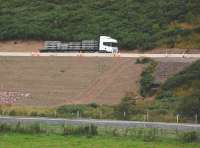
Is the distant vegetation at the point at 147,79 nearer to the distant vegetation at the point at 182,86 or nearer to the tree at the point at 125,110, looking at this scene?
the distant vegetation at the point at 182,86

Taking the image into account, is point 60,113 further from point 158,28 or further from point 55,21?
point 55,21

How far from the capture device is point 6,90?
174 ft

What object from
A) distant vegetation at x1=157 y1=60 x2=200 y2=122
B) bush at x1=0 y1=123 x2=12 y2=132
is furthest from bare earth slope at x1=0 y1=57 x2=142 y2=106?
bush at x1=0 y1=123 x2=12 y2=132

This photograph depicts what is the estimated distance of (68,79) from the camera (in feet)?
181

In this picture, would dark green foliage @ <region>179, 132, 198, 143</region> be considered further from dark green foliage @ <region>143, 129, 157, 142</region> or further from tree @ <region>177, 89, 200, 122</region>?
tree @ <region>177, 89, 200, 122</region>

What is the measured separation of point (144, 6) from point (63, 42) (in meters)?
11.8

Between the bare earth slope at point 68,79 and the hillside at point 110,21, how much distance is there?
11.7m

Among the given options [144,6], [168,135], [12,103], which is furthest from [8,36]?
[168,135]

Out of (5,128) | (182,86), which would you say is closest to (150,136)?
(5,128)

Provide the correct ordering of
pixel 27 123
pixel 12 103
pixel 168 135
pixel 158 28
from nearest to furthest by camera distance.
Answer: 1. pixel 168 135
2. pixel 27 123
3. pixel 12 103
4. pixel 158 28

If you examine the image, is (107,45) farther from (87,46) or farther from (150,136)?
(150,136)

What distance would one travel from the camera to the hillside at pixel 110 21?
71812 mm

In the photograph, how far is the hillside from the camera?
71812 millimetres

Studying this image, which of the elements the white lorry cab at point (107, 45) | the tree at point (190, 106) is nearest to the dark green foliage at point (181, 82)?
the tree at point (190, 106)
